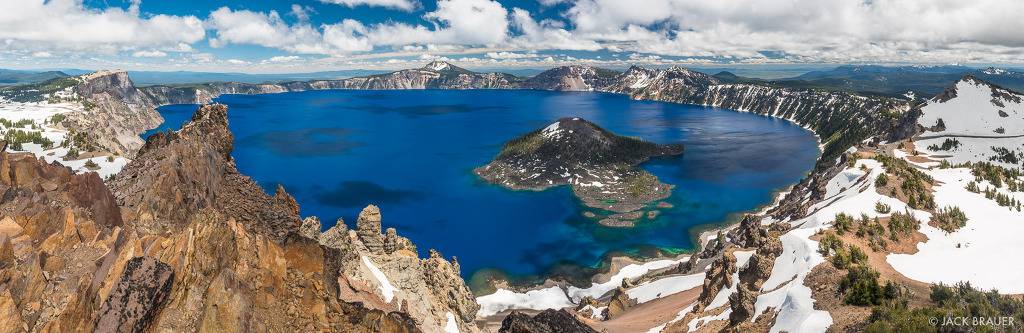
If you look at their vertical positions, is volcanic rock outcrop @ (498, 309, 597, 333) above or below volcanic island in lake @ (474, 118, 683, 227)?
above

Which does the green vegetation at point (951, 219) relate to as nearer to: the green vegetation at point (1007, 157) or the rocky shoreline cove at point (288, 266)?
the rocky shoreline cove at point (288, 266)

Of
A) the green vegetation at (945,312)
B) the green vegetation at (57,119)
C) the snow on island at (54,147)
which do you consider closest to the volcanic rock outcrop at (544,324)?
the green vegetation at (945,312)

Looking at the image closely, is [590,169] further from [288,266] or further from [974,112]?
[288,266]

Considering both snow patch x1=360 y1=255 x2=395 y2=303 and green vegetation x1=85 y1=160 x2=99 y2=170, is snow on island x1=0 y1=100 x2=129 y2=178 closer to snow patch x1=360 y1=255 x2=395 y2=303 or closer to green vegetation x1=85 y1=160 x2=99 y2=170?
green vegetation x1=85 y1=160 x2=99 y2=170

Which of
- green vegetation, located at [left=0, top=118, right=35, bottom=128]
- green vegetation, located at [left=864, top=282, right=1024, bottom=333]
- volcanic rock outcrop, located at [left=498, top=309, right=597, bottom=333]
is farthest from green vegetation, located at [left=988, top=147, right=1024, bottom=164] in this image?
green vegetation, located at [left=0, top=118, right=35, bottom=128]

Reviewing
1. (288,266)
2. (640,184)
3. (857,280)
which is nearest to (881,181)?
(857,280)

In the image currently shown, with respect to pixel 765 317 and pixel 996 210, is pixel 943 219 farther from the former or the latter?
pixel 765 317
